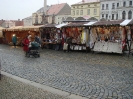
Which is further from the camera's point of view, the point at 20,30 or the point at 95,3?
the point at 95,3

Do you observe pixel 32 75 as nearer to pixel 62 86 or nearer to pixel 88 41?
pixel 62 86

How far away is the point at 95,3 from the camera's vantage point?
206ft

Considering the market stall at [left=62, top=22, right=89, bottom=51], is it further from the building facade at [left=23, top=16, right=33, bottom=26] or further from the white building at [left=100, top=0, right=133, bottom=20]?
the building facade at [left=23, top=16, right=33, bottom=26]

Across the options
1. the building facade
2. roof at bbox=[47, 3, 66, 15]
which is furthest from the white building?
the building facade

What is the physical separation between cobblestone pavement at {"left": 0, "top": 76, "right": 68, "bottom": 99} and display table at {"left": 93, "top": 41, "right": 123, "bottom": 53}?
960 centimetres

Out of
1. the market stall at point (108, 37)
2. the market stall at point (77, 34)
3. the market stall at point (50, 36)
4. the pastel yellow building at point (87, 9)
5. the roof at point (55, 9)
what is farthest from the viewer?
the roof at point (55, 9)

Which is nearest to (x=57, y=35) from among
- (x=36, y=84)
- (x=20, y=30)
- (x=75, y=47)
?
(x=75, y=47)

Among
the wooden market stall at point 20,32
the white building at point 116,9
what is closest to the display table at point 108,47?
the wooden market stall at point 20,32

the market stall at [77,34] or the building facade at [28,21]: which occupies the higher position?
the building facade at [28,21]

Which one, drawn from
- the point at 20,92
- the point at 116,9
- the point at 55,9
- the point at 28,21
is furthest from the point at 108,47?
the point at 28,21

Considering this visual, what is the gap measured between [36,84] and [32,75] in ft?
4.48

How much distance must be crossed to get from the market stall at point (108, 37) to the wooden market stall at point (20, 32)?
7092mm

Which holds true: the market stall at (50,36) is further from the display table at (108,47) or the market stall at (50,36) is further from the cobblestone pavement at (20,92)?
the cobblestone pavement at (20,92)

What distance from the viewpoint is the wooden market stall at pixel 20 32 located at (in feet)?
69.3
